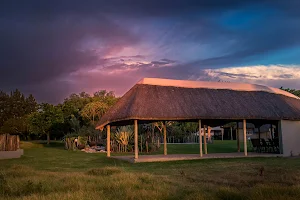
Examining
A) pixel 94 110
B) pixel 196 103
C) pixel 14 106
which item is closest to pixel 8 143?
pixel 196 103

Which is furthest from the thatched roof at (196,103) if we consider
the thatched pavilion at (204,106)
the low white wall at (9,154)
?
the low white wall at (9,154)

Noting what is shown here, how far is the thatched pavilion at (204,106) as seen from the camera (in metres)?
16.9

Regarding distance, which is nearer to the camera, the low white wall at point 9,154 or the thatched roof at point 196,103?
the thatched roof at point 196,103

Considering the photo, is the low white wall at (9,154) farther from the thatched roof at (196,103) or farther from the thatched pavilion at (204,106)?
the thatched roof at (196,103)

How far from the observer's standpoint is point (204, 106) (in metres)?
18.2

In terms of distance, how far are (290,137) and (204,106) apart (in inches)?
202

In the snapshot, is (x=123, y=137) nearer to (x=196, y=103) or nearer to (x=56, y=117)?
(x=196, y=103)

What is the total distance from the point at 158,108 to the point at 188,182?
7941mm

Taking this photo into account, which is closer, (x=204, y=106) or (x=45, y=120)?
(x=204, y=106)

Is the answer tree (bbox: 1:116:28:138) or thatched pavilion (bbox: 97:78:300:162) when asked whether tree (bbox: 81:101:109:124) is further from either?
thatched pavilion (bbox: 97:78:300:162)

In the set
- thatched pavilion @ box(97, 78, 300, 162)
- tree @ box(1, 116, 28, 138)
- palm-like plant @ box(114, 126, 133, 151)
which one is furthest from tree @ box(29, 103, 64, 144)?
thatched pavilion @ box(97, 78, 300, 162)

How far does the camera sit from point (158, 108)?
17.0 m

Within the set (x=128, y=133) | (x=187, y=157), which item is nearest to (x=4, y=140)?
(x=128, y=133)

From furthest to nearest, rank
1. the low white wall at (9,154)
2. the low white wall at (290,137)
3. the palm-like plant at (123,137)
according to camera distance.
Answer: the palm-like plant at (123,137) → the low white wall at (9,154) → the low white wall at (290,137)
